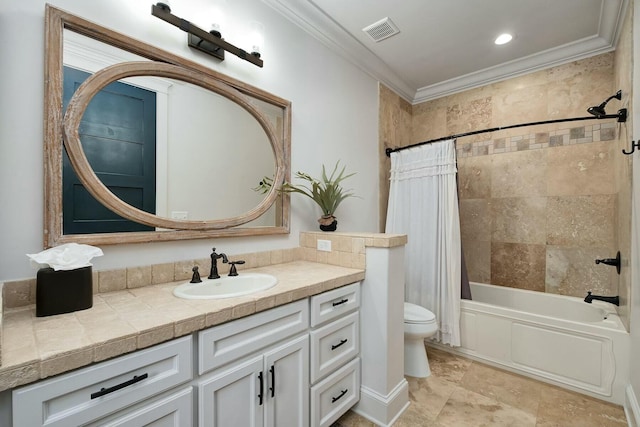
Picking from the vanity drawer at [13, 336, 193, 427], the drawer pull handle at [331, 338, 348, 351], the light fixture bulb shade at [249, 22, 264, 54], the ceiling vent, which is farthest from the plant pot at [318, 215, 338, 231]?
the ceiling vent

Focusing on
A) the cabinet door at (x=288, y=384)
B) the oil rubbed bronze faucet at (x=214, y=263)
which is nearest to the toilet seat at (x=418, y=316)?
the cabinet door at (x=288, y=384)

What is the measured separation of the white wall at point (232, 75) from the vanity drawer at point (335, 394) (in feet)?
2.80

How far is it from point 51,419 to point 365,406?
1480 mm

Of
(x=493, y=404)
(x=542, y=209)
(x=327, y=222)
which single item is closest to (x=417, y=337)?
(x=493, y=404)

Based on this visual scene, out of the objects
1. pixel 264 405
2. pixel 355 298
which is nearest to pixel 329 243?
pixel 355 298

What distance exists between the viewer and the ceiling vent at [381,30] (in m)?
2.14

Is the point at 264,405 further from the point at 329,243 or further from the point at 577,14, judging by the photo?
the point at 577,14

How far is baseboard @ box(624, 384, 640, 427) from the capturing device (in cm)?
146

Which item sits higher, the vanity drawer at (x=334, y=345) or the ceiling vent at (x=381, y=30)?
the ceiling vent at (x=381, y=30)

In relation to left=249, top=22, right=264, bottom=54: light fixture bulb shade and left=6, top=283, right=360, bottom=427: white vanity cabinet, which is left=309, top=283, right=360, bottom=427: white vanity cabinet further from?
left=249, top=22, right=264, bottom=54: light fixture bulb shade

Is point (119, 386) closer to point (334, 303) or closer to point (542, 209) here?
point (334, 303)

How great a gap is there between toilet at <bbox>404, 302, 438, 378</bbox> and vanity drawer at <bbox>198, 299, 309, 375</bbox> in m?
1.02

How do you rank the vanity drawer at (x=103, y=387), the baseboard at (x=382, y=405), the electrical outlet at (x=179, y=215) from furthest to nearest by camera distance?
the baseboard at (x=382, y=405), the electrical outlet at (x=179, y=215), the vanity drawer at (x=103, y=387)

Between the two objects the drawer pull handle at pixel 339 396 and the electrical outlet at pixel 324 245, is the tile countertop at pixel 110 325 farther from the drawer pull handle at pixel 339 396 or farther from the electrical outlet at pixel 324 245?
the drawer pull handle at pixel 339 396
